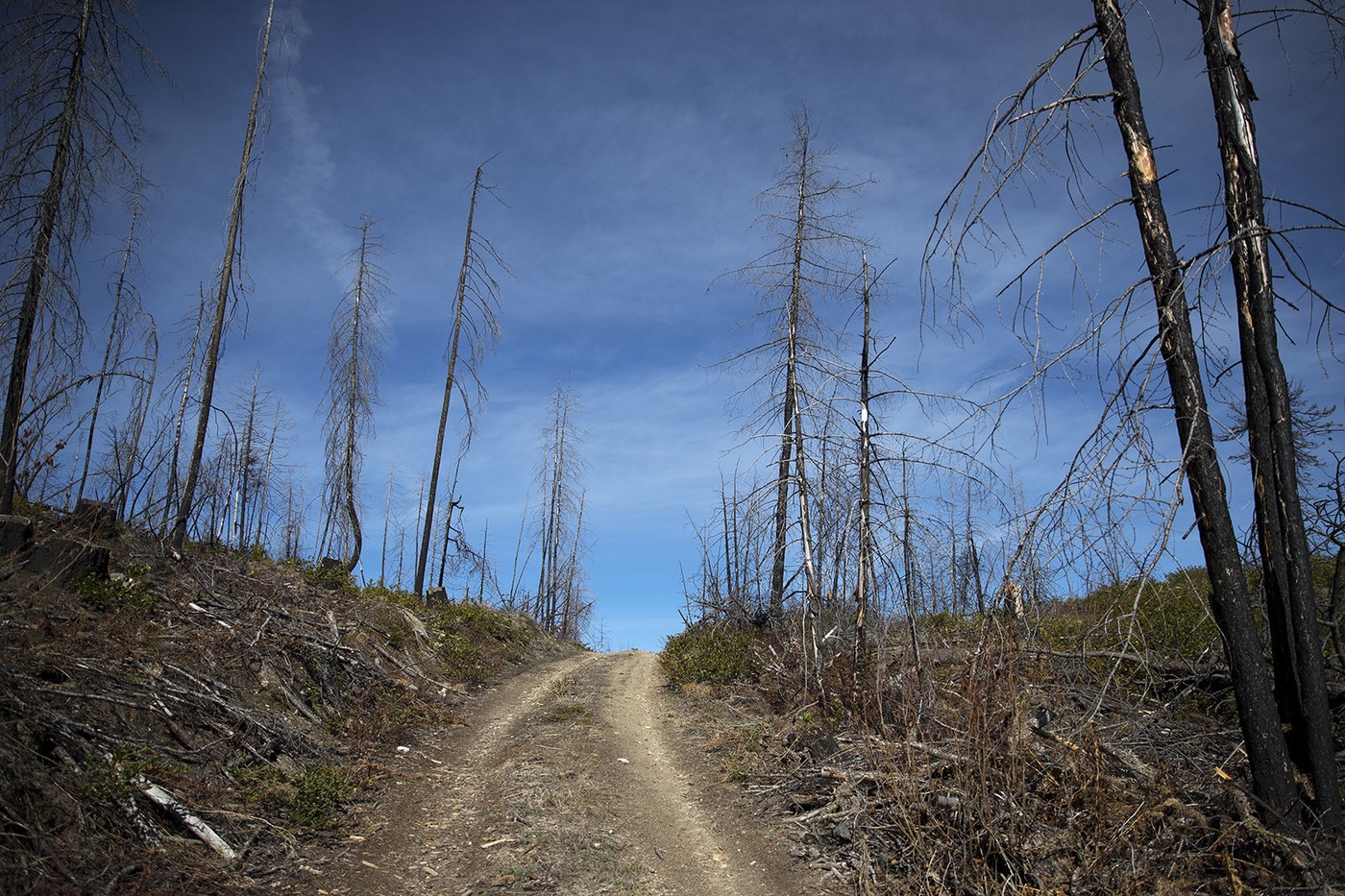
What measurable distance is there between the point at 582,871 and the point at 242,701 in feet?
14.1

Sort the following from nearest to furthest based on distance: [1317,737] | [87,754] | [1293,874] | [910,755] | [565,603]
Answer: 1. [1293,874]
2. [1317,737]
3. [87,754]
4. [910,755]
5. [565,603]

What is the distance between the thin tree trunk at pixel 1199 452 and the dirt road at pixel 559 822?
3.44 m

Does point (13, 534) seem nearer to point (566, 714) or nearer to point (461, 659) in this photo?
point (566, 714)

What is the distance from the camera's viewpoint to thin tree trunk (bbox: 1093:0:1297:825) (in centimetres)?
430

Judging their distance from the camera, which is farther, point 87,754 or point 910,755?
point 910,755

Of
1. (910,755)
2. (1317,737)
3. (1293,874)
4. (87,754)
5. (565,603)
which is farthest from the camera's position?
(565,603)

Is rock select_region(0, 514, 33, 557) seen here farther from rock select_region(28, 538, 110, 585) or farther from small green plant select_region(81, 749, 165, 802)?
small green plant select_region(81, 749, 165, 802)

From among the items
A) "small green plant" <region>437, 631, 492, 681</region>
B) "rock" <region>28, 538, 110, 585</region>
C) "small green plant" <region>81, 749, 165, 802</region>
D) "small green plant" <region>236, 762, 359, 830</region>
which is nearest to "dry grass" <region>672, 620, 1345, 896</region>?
"small green plant" <region>236, 762, 359, 830</region>

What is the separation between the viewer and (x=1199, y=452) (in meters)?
4.50

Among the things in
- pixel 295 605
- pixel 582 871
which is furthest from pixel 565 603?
pixel 582 871

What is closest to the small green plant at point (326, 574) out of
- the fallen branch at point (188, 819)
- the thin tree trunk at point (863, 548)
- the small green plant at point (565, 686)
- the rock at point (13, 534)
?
the small green plant at point (565, 686)

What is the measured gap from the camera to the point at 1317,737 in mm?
4305

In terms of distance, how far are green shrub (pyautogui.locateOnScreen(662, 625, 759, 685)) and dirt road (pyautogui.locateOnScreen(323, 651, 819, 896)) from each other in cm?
241

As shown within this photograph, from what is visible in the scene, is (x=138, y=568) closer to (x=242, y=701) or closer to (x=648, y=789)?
(x=242, y=701)
